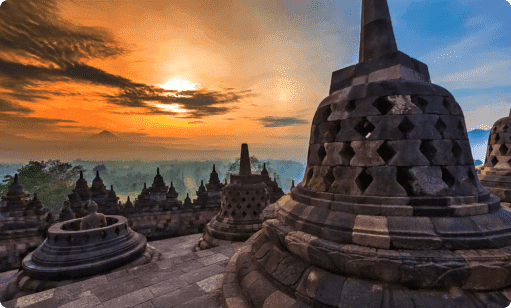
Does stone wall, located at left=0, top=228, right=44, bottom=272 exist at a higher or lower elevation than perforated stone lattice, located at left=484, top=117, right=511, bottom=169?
lower

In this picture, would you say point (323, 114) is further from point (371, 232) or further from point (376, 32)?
point (371, 232)

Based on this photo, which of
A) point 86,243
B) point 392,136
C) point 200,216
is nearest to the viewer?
point 392,136

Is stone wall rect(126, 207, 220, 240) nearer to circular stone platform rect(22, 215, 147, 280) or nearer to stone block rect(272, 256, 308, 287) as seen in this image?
circular stone platform rect(22, 215, 147, 280)

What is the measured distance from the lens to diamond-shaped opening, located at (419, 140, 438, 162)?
2.54 meters

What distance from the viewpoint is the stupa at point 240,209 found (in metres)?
9.02

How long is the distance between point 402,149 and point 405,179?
1.13 ft

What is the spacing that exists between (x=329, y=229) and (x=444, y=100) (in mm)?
2179

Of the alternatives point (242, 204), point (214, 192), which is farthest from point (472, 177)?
point (214, 192)

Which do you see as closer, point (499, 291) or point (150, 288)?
point (499, 291)

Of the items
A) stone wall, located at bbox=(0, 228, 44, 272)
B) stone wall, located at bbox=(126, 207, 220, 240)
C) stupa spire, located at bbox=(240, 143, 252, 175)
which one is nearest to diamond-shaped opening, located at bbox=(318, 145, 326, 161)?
stupa spire, located at bbox=(240, 143, 252, 175)

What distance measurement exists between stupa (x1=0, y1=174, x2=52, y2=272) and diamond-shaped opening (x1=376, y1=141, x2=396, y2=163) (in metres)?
14.5

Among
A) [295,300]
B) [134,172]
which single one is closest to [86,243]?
[295,300]

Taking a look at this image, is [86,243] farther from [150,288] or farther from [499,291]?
[499,291]

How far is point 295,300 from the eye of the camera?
91.9 inches
